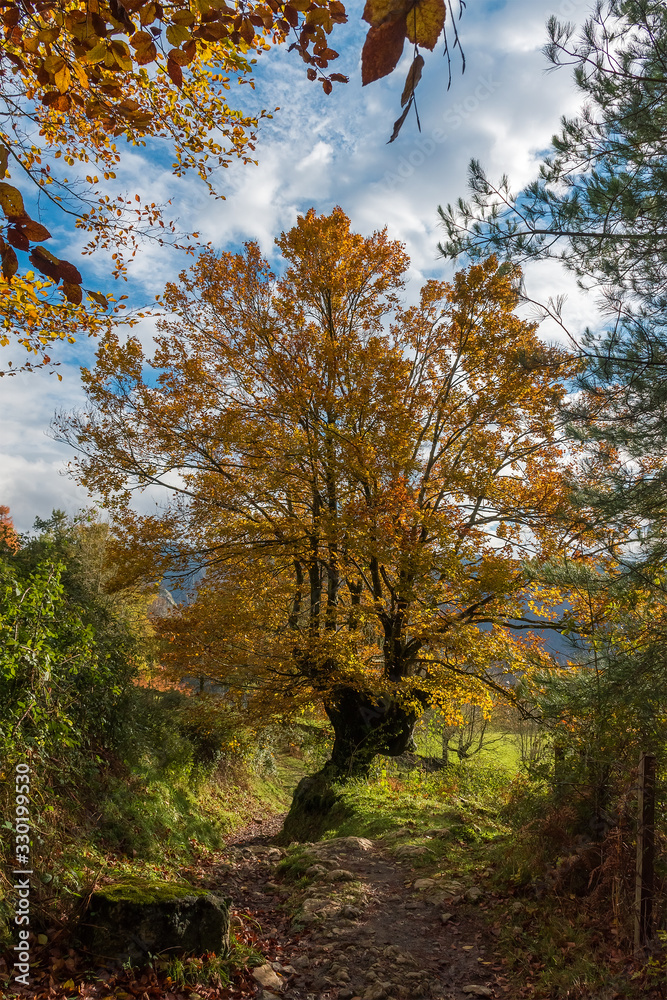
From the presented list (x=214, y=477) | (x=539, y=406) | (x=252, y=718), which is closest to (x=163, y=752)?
(x=252, y=718)

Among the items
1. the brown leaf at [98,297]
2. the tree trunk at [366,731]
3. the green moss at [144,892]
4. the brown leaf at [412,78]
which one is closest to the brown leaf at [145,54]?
the brown leaf at [98,297]

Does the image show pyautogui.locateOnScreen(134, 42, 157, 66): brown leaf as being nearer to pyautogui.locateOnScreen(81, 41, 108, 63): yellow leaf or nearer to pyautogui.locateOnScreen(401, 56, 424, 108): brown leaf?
pyautogui.locateOnScreen(81, 41, 108, 63): yellow leaf

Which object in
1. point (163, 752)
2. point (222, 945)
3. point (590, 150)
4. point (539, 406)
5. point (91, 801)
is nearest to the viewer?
point (222, 945)

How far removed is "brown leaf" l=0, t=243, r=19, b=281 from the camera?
1828mm

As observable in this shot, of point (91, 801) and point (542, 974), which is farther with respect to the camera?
point (91, 801)

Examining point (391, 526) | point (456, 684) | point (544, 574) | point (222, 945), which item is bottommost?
point (222, 945)

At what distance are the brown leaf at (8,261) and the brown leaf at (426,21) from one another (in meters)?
1.43

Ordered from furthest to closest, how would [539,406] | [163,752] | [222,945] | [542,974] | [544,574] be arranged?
[163,752]
[539,406]
[544,574]
[222,945]
[542,974]

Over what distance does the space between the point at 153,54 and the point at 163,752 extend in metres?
10.8

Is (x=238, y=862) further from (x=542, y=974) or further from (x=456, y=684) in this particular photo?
(x=542, y=974)

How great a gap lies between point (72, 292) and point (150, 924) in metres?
4.65

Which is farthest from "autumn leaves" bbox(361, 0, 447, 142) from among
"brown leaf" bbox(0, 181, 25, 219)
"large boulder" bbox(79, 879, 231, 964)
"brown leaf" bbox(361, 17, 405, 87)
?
"large boulder" bbox(79, 879, 231, 964)

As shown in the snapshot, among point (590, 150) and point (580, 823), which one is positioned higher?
point (590, 150)

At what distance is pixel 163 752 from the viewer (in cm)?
1038
